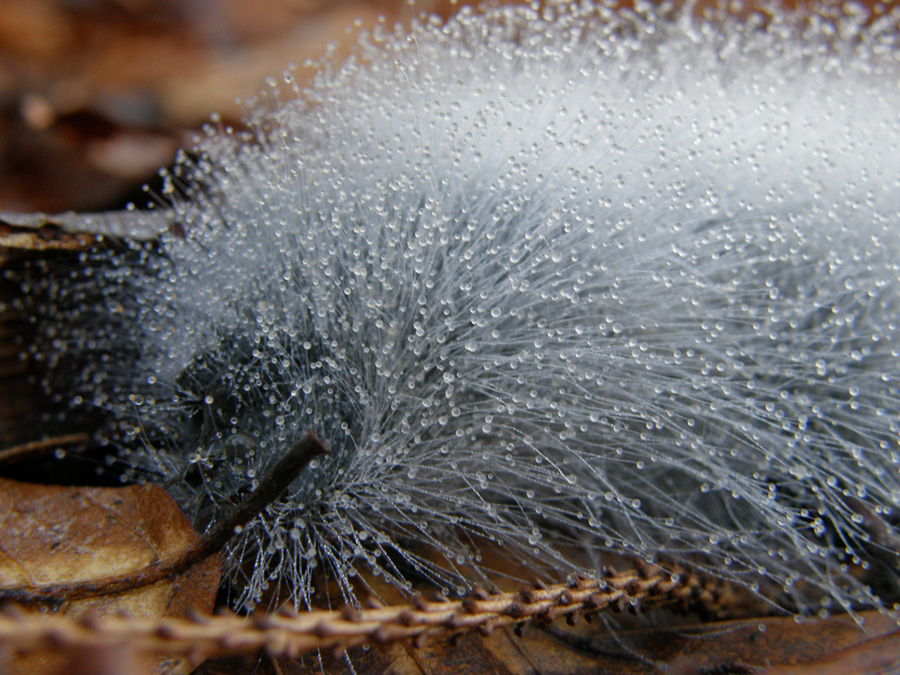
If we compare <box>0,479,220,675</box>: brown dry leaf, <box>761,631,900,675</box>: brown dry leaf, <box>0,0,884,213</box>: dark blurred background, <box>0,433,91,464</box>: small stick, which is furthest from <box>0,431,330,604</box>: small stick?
<box>0,0,884,213</box>: dark blurred background

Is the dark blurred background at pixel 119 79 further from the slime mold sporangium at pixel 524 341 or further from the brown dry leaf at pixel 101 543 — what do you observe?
the brown dry leaf at pixel 101 543

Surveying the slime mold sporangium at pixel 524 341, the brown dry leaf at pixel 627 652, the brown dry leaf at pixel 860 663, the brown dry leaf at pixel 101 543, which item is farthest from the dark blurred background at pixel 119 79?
the brown dry leaf at pixel 860 663

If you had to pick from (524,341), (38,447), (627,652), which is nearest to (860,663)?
(627,652)

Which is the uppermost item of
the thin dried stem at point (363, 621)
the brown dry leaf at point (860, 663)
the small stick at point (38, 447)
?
the small stick at point (38, 447)

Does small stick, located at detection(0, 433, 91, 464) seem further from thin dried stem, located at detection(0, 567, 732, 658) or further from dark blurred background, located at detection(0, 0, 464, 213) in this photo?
dark blurred background, located at detection(0, 0, 464, 213)

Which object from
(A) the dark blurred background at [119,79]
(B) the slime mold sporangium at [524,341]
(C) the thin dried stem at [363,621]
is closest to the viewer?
(C) the thin dried stem at [363,621]

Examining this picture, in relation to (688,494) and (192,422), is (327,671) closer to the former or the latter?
(192,422)
